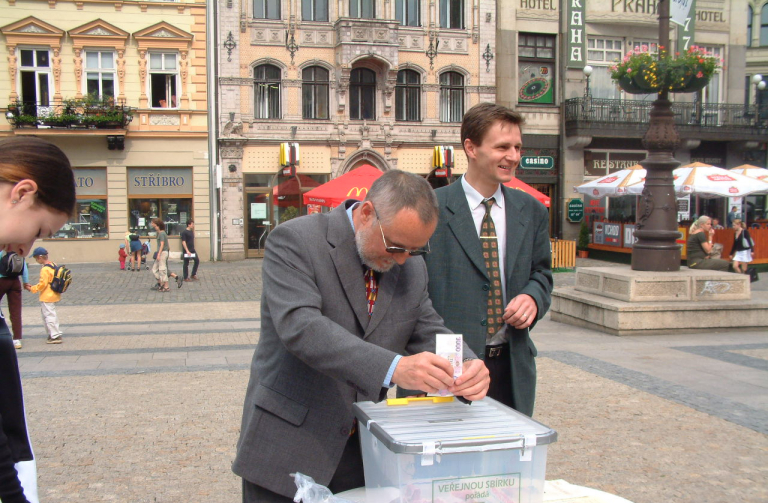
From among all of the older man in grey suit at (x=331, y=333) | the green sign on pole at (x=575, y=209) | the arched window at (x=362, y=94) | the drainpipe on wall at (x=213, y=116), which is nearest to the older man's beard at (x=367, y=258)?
the older man in grey suit at (x=331, y=333)

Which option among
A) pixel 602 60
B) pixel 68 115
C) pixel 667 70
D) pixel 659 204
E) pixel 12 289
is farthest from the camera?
pixel 602 60

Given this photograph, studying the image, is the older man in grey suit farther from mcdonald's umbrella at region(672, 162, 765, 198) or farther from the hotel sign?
the hotel sign

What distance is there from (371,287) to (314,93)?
1006 inches

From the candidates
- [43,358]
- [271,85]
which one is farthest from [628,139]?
[43,358]

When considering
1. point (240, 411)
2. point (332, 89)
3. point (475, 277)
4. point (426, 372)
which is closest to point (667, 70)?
point (240, 411)

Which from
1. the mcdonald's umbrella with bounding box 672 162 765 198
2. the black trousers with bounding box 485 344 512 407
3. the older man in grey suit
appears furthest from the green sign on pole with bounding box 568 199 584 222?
the older man in grey suit

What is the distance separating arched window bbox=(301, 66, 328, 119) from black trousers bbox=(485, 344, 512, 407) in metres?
24.6

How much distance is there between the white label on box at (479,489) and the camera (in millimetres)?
1998

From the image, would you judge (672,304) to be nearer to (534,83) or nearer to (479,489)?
(479,489)

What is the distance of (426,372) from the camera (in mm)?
2139

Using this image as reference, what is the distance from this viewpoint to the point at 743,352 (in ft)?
28.9

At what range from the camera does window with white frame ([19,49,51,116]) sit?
24695 mm

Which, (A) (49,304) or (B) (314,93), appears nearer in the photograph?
(A) (49,304)

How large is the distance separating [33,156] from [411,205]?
1.07 m
